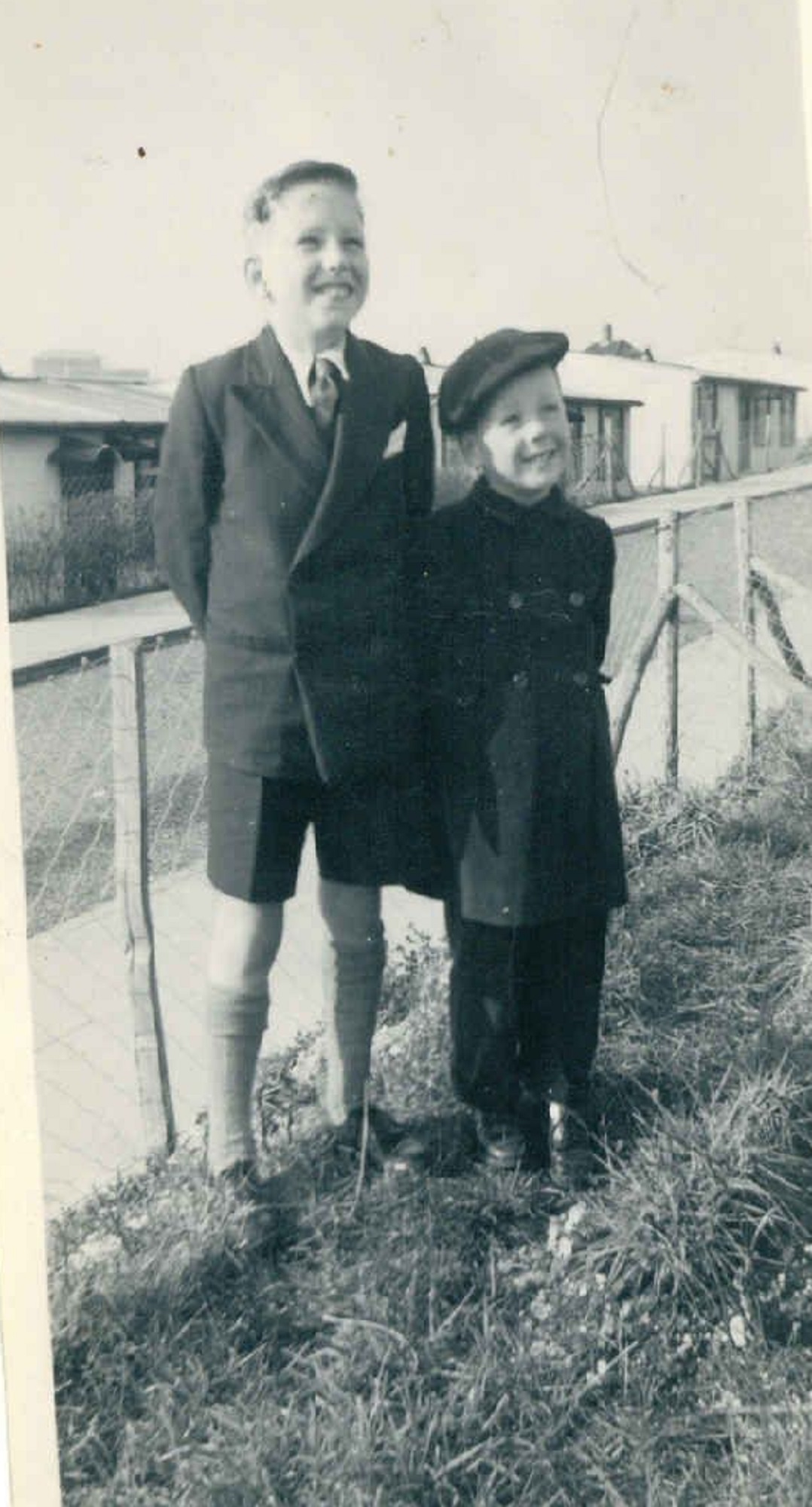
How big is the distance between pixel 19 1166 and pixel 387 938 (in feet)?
1.65

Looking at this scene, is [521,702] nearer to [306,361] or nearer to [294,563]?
[294,563]

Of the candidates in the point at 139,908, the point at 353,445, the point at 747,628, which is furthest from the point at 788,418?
the point at 139,908

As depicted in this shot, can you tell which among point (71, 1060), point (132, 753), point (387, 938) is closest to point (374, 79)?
point (132, 753)

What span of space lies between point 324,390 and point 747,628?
2.97 ft

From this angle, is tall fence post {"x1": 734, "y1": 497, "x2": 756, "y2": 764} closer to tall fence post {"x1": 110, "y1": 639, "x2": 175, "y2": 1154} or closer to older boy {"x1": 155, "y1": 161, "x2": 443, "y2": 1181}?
older boy {"x1": 155, "y1": 161, "x2": 443, "y2": 1181}

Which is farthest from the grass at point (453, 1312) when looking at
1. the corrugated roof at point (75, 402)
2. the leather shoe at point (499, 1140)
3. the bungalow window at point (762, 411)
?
the bungalow window at point (762, 411)

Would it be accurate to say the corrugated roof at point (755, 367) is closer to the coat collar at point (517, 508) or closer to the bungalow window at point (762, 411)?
the bungalow window at point (762, 411)

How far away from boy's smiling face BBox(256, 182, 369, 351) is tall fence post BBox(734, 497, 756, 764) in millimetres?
809

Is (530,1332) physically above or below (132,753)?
below

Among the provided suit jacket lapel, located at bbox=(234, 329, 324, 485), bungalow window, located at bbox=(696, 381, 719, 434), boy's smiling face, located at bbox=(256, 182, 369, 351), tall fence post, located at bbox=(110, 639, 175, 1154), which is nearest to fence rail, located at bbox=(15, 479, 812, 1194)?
tall fence post, located at bbox=(110, 639, 175, 1154)

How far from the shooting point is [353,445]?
1.40m

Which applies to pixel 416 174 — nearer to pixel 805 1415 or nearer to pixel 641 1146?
pixel 641 1146

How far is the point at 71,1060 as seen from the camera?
1427 millimetres

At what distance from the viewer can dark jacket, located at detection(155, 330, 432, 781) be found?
139 centimetres
